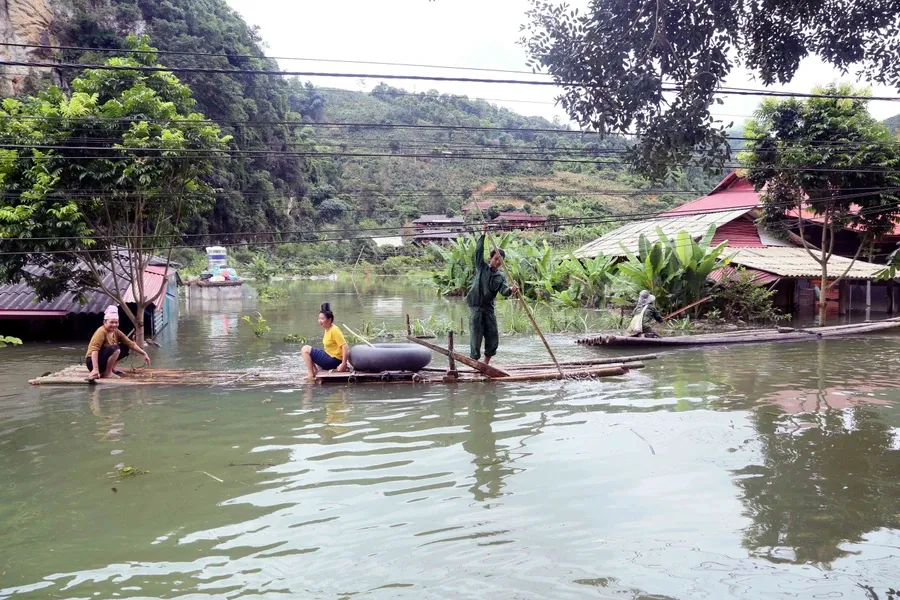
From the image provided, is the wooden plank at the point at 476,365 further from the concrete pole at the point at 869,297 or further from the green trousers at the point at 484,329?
the concrete pole at the point at 869,297

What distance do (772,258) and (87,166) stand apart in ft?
64.6

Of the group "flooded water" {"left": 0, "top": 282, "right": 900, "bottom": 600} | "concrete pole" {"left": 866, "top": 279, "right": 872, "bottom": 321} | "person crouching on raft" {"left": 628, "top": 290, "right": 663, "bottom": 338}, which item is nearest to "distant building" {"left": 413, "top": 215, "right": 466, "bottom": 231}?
"person crouching on raft" {"left": 628, "top": 290, "right": 663, "bottom": 338}

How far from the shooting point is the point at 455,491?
6168 millimetres

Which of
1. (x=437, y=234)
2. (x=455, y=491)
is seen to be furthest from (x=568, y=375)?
(x=437, y=234)

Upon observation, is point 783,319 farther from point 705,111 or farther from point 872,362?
point 705,111

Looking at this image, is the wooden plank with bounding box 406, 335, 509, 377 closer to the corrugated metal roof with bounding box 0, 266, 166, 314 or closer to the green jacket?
the green jacket

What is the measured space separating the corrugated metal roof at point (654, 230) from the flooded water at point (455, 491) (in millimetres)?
13085

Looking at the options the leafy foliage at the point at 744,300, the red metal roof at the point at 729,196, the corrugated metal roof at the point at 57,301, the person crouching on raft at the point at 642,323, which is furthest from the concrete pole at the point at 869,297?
the corrugated metal roof at the point at 57,301

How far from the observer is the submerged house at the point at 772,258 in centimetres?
2114

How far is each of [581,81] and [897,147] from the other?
14933 millimetres

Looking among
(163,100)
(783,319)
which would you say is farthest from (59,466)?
(783,319)

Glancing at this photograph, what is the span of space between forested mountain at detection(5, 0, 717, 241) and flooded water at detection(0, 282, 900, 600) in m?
20.9

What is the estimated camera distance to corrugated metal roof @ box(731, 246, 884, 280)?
20.8m

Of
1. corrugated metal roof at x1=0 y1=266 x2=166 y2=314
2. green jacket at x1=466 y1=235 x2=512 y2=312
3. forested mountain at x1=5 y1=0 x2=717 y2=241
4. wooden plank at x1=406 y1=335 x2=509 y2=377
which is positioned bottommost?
wooden plank at x1=406 y1=335 x2=509 y2=377
